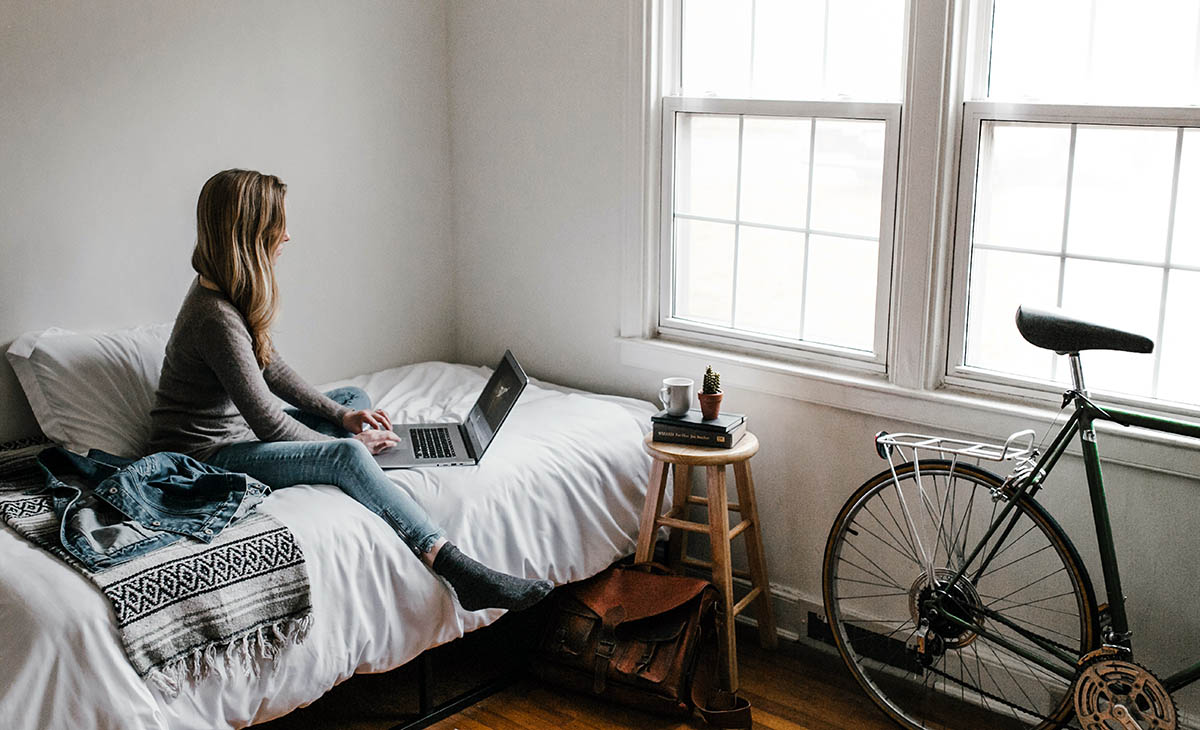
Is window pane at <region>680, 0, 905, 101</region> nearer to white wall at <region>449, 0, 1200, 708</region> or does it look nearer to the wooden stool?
white wall at <region>449, 0, 1200, 708</region>

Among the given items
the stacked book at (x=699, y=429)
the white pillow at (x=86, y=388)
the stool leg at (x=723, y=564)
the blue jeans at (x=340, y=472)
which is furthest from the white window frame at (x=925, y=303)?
the white pillow at (x=86, y=388)

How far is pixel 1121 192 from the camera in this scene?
249 centimetres

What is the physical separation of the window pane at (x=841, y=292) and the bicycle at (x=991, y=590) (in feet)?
1.22

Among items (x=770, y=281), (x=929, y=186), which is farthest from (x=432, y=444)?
(x=929, y=186)

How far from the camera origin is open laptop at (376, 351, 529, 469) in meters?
2.82

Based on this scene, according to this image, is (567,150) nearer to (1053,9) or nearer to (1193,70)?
(1053,9)

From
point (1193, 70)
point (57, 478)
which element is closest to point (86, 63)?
→ point (57, 478)

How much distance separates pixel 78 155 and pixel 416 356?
1331 millimetres

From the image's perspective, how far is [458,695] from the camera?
293cm

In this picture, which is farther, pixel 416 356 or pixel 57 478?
pixel 416 356

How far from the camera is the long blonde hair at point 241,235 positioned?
2641 millimetres

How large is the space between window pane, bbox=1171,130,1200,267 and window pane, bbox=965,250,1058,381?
0.92 ft

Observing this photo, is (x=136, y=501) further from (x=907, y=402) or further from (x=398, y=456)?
(x=907, y=402)

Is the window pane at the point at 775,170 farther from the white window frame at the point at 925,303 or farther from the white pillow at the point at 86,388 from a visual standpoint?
the white pillow at the point at 86,388
